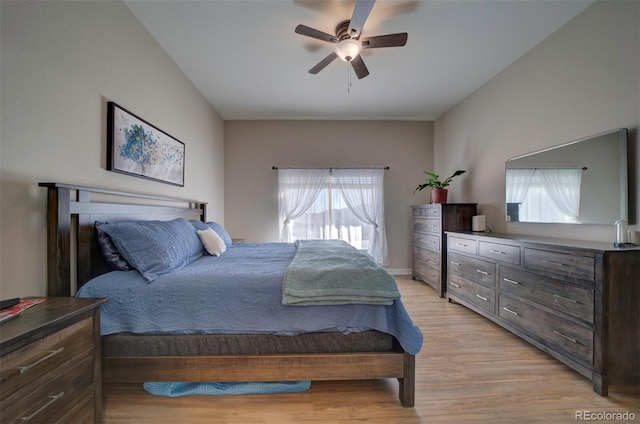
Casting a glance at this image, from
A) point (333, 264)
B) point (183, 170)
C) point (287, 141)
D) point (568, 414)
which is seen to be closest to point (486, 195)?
point (568, 414)

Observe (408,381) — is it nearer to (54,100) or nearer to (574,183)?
(574,183)

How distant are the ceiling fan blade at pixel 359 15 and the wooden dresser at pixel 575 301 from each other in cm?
207

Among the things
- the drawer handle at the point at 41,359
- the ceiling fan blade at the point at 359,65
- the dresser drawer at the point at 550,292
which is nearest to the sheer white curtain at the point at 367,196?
the ceiling fan blade at the point at 359,65

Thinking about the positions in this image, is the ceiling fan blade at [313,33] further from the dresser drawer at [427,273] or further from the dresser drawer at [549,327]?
the dresser drawer at [427,273]

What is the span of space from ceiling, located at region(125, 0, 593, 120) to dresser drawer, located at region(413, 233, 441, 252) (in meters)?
1.98

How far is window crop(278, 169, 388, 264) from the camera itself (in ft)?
14.0

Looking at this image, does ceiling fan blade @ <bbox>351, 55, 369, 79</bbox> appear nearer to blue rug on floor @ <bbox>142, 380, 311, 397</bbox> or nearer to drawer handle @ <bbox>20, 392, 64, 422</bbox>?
blue rug on floor @ <bbox>142, 380, 311, 397</bbox>

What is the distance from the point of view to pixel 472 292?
2646 mm

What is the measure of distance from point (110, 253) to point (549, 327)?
304 cm

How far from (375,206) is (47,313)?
393 cm

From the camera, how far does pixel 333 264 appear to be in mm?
1692

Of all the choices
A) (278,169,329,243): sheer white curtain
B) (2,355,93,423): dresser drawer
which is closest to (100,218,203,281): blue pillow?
(2,355,93,423): dresser drawer

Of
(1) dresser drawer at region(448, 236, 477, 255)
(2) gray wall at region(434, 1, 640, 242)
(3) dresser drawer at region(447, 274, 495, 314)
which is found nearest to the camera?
(2) gray wall at region(434, 1, 640, 242)

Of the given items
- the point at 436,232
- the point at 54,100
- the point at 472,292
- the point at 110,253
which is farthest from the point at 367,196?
the point at 54,100
